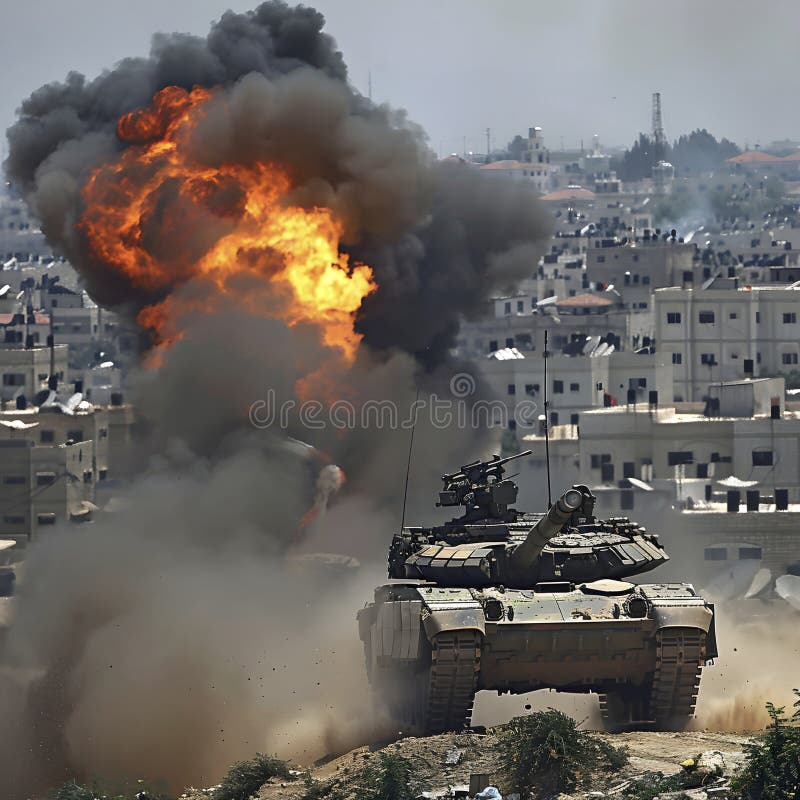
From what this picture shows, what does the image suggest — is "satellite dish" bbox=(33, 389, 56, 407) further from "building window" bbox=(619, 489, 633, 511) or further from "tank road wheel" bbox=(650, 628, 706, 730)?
"tank road wheel" bbox=(650, 628, 706, 730)

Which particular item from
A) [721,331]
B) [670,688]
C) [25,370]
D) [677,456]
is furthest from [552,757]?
[721,331]

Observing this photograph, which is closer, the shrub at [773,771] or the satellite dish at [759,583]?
the shrub at [773,771]

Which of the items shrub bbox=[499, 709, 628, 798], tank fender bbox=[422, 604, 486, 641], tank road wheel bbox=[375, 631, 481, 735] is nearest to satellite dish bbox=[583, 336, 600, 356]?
tank road wheel bbox=[375, 631, 481, 735]

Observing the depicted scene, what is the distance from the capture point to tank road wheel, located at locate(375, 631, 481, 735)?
43719 mm

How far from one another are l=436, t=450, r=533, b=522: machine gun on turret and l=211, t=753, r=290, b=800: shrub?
25.3ft

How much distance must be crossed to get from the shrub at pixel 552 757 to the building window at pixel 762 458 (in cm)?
5560

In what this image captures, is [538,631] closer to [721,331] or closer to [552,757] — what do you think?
[552,757]

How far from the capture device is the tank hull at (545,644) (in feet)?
144

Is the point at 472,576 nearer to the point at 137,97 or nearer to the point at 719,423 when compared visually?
the point at 137,97

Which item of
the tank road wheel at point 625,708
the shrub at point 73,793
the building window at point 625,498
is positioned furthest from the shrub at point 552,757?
the building window at point 625,498

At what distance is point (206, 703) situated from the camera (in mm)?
49312

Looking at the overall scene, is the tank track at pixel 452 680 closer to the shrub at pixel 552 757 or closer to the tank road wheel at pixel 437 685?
the tank road wheel at pixel 437 685

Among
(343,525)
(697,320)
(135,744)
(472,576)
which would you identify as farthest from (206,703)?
(697,320)

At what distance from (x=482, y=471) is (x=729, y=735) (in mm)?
8793
